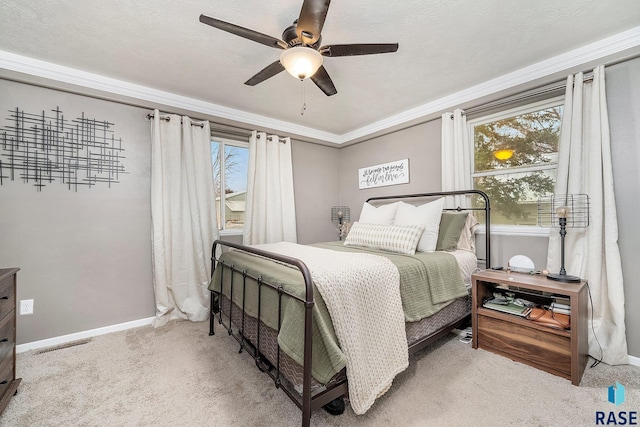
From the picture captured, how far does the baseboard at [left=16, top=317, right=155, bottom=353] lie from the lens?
2268 millimetres

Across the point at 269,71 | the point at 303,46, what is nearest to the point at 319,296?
the point at 303,46

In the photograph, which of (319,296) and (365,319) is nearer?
(319,296)

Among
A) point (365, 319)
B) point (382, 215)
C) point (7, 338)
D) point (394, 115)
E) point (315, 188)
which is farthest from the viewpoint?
point (315, 188)

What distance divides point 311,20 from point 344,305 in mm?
1539

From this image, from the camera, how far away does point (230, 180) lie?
140 inches

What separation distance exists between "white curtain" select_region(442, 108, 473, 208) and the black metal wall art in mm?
3380

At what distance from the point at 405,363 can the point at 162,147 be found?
2.97 metres

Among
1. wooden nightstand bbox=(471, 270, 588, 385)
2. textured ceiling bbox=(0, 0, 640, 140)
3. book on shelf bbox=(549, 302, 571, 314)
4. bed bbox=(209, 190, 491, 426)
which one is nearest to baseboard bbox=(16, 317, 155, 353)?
bed bbox=(209, 190, 491, 426)

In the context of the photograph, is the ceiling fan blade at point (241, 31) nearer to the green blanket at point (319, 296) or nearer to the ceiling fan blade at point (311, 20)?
the ceiling fan blade at point (311, 20)

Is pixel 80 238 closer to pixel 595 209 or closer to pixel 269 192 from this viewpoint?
pixel 269 192

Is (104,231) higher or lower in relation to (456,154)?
lower

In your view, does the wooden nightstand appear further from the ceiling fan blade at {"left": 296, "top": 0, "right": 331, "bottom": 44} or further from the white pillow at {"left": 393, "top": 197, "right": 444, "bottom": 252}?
the ceiling fan blade at {"left": 296, "top": 0, "right": 331, "bottom": 44}

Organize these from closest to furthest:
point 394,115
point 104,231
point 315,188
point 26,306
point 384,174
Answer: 1. point 26,306
2. point 104,231
3. point 394,115
4. point 384,174
5. point 315,188

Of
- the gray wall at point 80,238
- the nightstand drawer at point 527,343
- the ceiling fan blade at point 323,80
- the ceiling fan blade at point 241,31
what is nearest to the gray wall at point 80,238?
the gray wall at point 80,238
